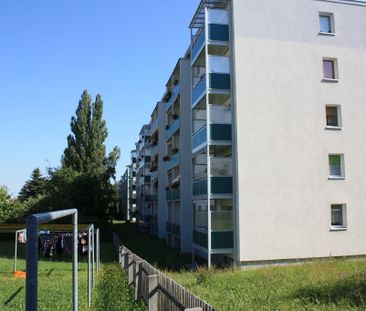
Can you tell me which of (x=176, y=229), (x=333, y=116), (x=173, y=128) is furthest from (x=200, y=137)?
(x=176, y=229)

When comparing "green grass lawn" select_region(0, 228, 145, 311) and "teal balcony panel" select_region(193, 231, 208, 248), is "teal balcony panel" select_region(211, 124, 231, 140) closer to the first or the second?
"teal balcony panel" select_region(193, 231, 208, 248)

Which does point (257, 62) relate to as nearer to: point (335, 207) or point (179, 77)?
point (335, 207)

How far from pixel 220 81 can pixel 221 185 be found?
17.3ft

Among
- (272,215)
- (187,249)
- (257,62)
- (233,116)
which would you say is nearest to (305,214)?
(272,215)

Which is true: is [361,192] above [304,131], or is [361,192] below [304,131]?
below

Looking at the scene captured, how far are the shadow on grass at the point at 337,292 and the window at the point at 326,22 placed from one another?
590 inches

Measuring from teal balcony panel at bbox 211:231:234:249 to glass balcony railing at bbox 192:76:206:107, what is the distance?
7.39 m

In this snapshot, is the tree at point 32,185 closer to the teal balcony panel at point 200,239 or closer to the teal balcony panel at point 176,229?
the teal balcony panel at point 176,229

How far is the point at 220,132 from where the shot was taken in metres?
22.8

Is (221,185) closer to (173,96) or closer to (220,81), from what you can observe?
(220,81)

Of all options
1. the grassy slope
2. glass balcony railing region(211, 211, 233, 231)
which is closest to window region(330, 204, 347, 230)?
glass balcony railing region(211, 211, 233, 231)

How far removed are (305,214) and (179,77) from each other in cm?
1470

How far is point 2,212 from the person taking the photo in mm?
37719

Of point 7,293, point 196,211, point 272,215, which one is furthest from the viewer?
point 196,211
